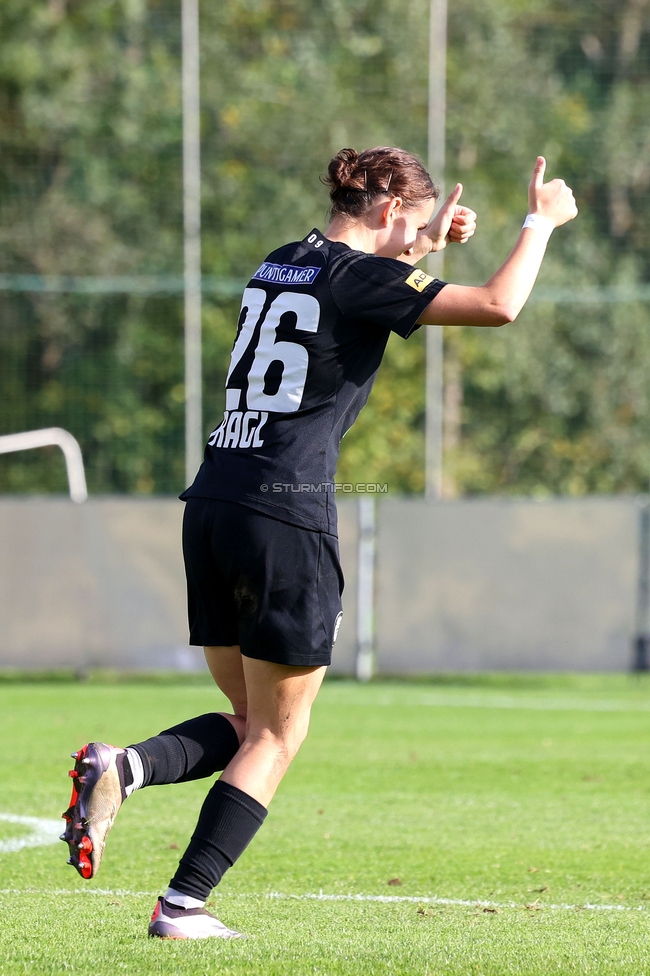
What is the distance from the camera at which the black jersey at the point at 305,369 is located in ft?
12.5

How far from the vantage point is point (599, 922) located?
4.20 metres

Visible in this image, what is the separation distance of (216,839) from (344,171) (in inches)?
74.6

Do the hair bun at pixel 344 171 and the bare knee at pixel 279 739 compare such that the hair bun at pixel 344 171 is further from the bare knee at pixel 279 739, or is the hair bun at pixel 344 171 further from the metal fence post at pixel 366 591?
the metal fence post at pixel 366 591

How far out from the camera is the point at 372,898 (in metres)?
4.68

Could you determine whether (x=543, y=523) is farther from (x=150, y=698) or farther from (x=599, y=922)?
(x=599, y=922)

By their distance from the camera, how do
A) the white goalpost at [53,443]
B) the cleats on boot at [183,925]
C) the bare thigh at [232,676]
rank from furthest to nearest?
1. the white goalpost at [53,443]
2. the bare thigh at [232,676]
3. the cleats on boot at [183,925]

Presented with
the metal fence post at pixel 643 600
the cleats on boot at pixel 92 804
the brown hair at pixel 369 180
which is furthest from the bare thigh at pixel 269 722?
the metal fence post at pixel 643 600

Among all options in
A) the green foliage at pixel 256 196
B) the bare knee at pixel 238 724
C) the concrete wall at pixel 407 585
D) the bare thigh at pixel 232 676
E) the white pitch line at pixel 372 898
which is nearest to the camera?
the bare thigh at pixel 232 676

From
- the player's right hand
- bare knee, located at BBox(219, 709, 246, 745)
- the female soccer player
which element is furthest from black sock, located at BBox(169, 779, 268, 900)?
the player's right hand

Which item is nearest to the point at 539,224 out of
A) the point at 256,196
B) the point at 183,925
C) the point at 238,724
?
the point at 238,724

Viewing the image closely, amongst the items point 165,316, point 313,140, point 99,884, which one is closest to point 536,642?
point 99,884

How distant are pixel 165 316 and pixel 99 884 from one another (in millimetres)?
19844

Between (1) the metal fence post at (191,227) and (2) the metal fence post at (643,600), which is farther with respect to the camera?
(1) the metal fence post at (191,227)

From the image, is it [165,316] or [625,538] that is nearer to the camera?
[625,538]
